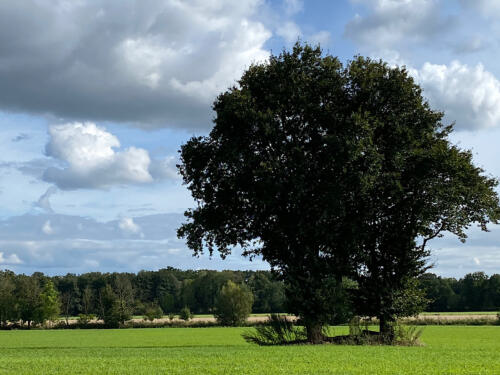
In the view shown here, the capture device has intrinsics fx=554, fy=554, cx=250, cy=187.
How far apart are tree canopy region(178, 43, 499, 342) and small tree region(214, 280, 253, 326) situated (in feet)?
244

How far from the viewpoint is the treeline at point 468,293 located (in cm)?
15062

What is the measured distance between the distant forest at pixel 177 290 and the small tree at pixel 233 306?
26.6 m

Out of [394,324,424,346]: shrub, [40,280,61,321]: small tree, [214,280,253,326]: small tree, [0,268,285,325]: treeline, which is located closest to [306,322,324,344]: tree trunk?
[394,324,424,346]: shrub

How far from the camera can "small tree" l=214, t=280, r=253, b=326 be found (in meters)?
116

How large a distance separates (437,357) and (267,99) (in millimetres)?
20775

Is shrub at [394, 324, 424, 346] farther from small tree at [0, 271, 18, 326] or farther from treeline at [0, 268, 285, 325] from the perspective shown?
small tree at [0, 271, 18, 326]

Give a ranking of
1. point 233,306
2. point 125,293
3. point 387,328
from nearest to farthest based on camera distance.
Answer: point 387,328, point 233,306, point 125,293

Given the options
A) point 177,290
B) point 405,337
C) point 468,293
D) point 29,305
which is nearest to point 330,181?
point 405,337

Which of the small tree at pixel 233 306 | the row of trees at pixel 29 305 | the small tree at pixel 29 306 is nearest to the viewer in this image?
the small tree at pixel 233 306

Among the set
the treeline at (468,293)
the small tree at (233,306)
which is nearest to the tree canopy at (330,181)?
the small tree at (233,306)

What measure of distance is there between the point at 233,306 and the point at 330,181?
83.4 metres

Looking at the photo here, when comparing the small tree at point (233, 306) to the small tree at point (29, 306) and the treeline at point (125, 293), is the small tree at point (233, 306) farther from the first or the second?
the small tree at point (29, 306)

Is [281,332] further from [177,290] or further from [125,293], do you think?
[177,290]

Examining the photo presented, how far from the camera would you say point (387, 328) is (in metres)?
42.8
